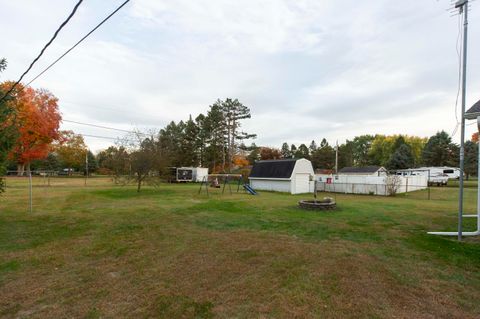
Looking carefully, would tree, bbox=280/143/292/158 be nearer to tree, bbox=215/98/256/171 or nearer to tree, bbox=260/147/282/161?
tree, bbox=260/147/282/161

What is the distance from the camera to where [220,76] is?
15.1 metres

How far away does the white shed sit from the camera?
2100 centimetres

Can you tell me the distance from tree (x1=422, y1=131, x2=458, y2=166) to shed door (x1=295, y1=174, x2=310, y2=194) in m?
30.3

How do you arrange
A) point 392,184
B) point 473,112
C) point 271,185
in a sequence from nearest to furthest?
point 473,112
point 392,184
point 271,185

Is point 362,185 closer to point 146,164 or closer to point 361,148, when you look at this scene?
point 146,164

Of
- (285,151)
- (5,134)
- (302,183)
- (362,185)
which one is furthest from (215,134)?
(285,151)

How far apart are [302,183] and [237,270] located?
1811 cm

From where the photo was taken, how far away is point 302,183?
21.6 m

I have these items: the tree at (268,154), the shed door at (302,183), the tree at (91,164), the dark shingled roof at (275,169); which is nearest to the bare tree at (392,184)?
the shed door at (302,183)

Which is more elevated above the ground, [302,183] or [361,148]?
[361,148]

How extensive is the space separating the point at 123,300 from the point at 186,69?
12.5m

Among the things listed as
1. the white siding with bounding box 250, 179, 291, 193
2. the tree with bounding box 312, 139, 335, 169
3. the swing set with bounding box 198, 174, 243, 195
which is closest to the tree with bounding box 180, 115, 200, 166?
the swing set with bounding box 198, 174, 243, 195

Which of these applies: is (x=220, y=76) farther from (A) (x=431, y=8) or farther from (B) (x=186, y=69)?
(A) (x=431, y=8)

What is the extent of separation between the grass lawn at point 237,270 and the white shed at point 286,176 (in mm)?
13053
